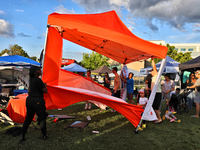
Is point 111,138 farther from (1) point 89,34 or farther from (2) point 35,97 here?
(1) point 89,34

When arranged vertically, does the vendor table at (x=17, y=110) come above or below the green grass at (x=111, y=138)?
above

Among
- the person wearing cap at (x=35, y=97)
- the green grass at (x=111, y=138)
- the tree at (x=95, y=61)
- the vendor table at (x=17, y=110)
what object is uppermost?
the tree at (x=95, y=61)

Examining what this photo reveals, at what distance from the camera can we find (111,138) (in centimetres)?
372

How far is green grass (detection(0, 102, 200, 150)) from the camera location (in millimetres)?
3281

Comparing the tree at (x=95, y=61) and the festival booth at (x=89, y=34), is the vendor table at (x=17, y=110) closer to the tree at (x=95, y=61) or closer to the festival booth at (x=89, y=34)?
the festival booth at (x=89, y=34)

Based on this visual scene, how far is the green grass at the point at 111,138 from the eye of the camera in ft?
10.8

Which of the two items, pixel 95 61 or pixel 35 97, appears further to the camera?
pixel 95 61

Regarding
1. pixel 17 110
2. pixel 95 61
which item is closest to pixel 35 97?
pixel 17 110

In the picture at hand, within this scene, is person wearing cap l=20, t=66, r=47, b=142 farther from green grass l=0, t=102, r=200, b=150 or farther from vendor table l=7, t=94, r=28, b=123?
vendor table l=7, t=94, r=28, b=123

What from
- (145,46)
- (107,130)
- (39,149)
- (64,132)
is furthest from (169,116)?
(39,149)

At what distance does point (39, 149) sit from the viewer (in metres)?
3.12

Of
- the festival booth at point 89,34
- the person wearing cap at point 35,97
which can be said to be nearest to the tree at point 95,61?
the festival booth at point 89,34

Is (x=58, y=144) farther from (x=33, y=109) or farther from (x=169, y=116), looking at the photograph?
(x=169, y=116)

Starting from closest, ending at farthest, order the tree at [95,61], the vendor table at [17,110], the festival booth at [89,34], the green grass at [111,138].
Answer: the green grass at [111,138], the festival booth at [89,34], the vendor table at [17,110], the tree at [95,61]
